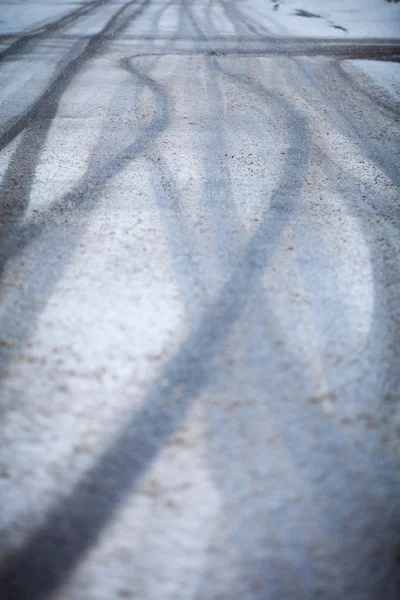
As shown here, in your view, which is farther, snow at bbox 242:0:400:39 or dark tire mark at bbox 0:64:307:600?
snow at bbox 242:0:400:39

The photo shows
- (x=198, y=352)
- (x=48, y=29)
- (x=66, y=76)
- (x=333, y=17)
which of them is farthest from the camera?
(x=333, y=17)

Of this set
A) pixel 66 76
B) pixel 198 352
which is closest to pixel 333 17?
pixel 66 76

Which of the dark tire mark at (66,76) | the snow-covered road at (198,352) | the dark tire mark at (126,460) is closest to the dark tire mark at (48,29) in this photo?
the dark tire mark at (66,76)

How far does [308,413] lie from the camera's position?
132 centimetres

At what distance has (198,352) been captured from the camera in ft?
4.90

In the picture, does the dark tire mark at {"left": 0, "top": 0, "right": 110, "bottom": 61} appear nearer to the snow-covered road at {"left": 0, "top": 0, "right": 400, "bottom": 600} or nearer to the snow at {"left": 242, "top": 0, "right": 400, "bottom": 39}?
the snow-covered road at {"left": 0, "top": 0, "right": 400, "bottom": 600}

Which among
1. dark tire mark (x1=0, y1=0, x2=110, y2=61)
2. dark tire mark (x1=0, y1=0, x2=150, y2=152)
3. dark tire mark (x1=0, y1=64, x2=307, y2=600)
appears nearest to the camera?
dark tire mark (x1=0, y1=64, x2=307, y2=600)

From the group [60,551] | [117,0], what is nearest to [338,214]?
[60,551]

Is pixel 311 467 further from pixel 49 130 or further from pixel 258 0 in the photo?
pixel 258 0

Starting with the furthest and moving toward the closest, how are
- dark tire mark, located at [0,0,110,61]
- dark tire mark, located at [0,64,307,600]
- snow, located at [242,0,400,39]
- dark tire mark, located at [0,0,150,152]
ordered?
snow, located at [242,0,400,39], dark tire mark, located at [0,0,110,61], dark tire mark, located at [0,0,150,152], dark tire mark, located at [0,64,307,600]

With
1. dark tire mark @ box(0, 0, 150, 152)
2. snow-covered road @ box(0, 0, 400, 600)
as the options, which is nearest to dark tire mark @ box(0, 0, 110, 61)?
dark tire mark @ box(0, 0, 150, 152)

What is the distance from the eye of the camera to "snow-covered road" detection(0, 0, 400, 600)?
1.03 meters

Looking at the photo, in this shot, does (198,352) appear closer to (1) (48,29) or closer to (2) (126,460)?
(2) (126,460)

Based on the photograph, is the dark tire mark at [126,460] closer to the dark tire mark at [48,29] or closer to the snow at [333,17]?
the dark tire mark at [48,29]
